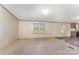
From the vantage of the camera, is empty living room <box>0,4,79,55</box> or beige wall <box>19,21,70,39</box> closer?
empty living room <box>0,4,79,55</box>

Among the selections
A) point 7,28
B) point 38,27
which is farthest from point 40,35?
point 7,28

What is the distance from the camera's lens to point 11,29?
10.4 ft

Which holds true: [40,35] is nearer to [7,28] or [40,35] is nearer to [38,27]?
[38,27]

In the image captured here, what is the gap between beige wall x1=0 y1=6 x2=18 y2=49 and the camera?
2.83 meters

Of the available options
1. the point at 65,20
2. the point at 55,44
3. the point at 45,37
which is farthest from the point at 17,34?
the point at 65,20

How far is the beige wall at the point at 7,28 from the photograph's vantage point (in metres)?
2.83

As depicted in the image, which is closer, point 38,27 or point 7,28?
point 7,28

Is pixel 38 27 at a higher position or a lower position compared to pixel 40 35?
higher

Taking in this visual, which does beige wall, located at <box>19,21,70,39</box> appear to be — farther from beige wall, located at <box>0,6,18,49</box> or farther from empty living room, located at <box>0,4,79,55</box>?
beige wall, located at <box>0,6,18,49</box>

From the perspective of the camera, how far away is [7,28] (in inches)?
119

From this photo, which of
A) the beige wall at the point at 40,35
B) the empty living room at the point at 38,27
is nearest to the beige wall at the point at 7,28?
the empty living room at the point at 38,27

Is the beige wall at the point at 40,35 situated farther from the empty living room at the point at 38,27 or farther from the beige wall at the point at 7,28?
the beige wall at the point at 7,28

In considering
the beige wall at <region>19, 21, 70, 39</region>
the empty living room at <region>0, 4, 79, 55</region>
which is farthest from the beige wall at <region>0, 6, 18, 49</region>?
the beige wall at <region>19, 21, 70, 39</region>
